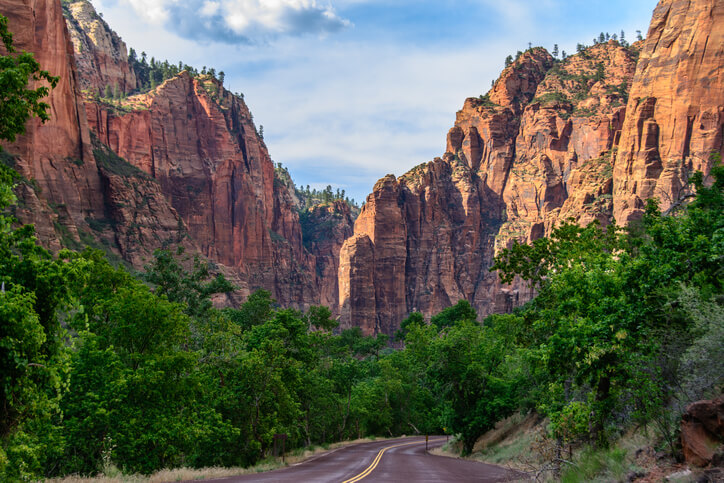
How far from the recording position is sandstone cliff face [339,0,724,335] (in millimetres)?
99375

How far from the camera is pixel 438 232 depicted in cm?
16125

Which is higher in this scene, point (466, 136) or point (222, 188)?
point (466, 136)

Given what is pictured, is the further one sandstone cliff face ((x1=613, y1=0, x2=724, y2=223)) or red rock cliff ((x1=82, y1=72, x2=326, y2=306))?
red rock cliff ((x1=82, y1=72, x2=326, y2=306))

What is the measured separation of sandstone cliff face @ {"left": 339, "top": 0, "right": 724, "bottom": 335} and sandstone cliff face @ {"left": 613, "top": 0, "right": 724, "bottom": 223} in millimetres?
247

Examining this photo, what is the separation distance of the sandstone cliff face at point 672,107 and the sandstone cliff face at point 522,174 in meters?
0.25

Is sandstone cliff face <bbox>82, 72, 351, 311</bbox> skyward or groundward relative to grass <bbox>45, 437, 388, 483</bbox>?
skyward

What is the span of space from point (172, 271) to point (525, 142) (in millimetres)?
121659

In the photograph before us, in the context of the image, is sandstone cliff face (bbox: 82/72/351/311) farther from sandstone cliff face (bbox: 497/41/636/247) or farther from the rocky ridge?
sandstone cliff face (bbox: 497/41/636/247)

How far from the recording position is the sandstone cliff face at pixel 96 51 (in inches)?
5635

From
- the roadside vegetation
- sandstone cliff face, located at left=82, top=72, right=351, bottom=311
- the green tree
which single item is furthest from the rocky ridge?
the green tree

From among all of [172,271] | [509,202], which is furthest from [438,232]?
[172,271]

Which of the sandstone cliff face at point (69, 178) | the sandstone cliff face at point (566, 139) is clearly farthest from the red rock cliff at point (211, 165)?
the sandstone cliff face at point (566, 139)

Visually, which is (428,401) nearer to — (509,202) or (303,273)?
(509,202)

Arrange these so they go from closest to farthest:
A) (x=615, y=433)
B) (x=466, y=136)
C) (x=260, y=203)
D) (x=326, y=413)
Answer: (x=615, y=433)
(x=326, y=413)
(x=260, y=203)
(x=466, y=136)
